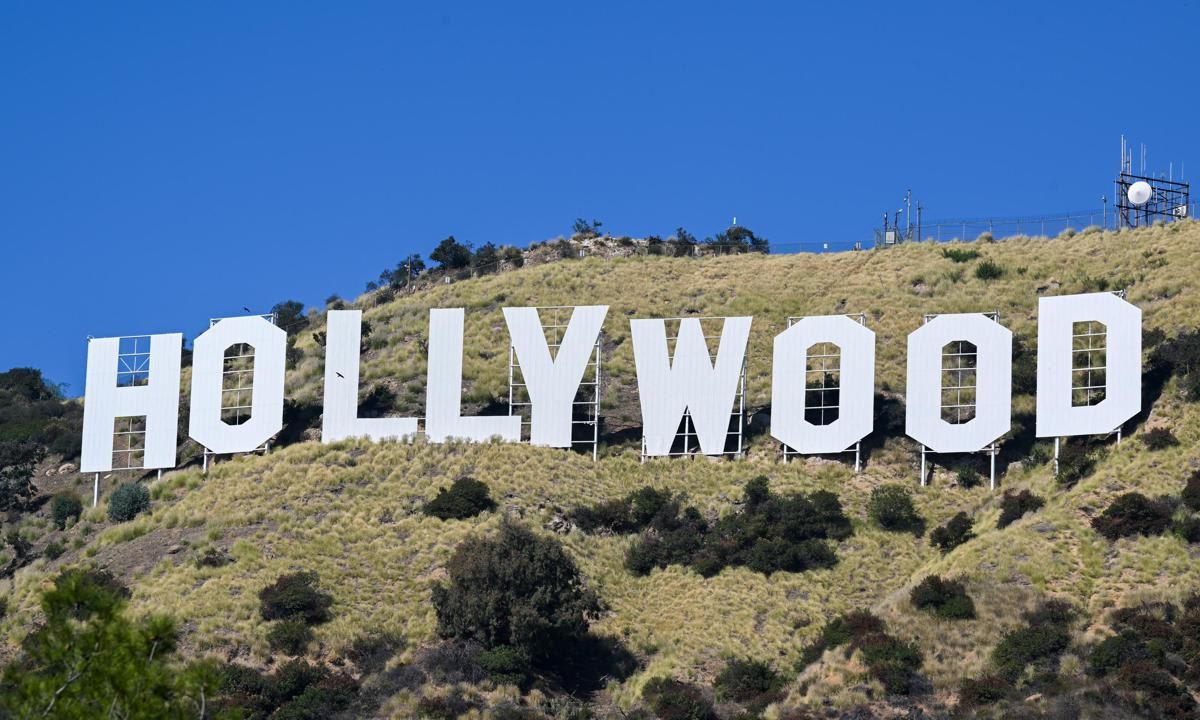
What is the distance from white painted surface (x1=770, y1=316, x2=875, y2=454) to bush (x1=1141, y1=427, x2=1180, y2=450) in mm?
9371

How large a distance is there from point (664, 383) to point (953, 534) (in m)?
12.7

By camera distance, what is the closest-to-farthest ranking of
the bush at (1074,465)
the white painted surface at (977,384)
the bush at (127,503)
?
the bush at (1074,465) < the white painted surface at (977,384) < the bush at (127,503)

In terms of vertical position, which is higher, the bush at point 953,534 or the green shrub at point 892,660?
the bush at point 953,534

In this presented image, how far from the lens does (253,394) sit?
2803 inches

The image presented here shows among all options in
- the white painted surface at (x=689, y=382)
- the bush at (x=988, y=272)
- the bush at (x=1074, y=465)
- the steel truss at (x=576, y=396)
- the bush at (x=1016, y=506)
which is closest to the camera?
the bush at (x=1016, y=506)

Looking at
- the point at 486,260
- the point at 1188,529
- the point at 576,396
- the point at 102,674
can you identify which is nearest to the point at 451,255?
the point at 486,260

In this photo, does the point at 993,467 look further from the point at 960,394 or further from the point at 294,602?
the point at 294,602

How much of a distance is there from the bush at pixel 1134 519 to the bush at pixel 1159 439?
398cm

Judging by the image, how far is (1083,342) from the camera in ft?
231

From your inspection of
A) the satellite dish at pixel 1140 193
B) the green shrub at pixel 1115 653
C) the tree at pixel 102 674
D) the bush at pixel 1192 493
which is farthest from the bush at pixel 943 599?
the satellite dish at pixel 1140 193

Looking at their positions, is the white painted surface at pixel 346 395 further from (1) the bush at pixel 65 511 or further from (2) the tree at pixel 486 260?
(2) the tree at pixel 486 260

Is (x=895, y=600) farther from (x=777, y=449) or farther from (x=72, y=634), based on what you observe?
(x=72, y=634)

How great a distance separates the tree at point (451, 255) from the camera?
9538 cm

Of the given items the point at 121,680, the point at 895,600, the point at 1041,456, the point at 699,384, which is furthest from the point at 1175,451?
the point at 121,680
